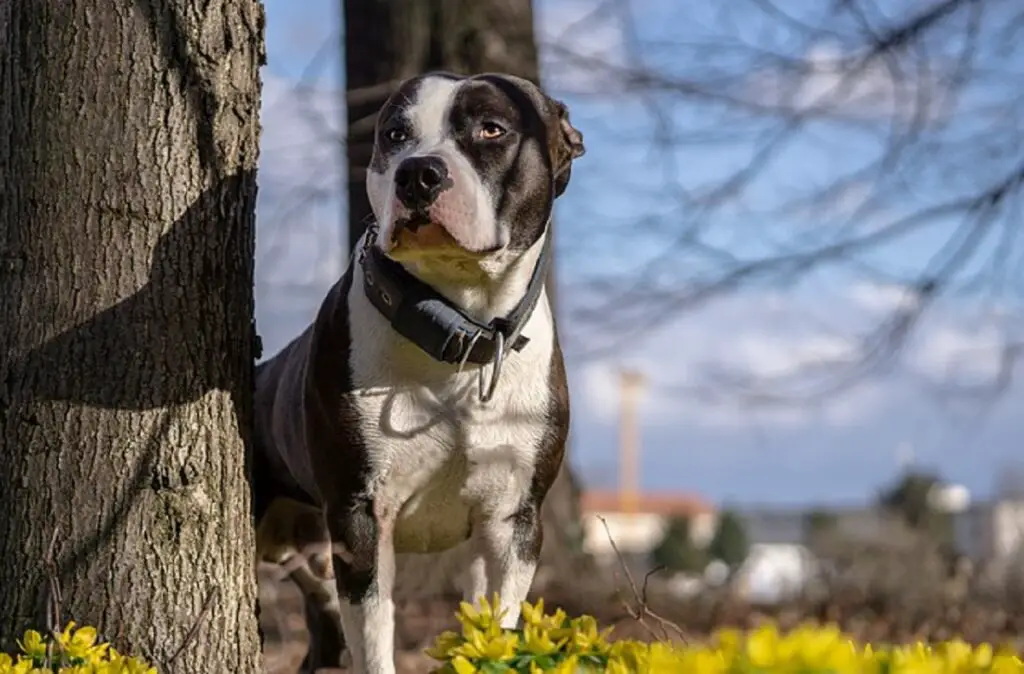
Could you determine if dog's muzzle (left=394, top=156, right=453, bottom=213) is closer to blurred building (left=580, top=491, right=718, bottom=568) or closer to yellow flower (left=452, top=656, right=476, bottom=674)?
yellow flower (left=452, top=656, right=476, bottom=674)

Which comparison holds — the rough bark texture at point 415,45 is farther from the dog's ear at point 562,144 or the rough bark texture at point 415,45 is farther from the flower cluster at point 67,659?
the flower cluster at point 67,659

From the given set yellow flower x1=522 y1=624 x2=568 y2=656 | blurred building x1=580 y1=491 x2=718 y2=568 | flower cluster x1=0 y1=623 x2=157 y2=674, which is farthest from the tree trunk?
blurred building x1=580 y1=491 x2=718 y2=568

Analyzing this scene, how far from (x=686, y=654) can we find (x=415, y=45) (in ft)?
24.0

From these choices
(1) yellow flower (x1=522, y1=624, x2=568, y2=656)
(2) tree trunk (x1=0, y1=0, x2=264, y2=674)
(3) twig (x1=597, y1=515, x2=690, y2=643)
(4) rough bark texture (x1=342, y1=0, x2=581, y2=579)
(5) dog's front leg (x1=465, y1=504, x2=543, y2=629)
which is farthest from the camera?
(4) rough bark texture (x1=342, y1=0, x2=581, y2=579)

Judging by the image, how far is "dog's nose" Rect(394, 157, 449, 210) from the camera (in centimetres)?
366

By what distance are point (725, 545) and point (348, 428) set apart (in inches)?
973

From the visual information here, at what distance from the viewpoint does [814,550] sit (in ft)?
48.4

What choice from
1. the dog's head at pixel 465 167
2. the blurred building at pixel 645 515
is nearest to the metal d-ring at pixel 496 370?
the dog's head at pixel 465 167

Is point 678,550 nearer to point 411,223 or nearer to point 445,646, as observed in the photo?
point 411,223

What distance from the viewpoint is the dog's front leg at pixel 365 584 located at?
393cm

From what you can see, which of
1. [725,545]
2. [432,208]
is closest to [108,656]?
[432,208]

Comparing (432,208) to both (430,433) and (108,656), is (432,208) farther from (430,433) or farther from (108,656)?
(108,656)

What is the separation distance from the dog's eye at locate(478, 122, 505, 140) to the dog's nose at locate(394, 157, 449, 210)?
278 millimetres

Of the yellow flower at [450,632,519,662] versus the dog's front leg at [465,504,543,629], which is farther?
the dog's front leg at [465,504,543,629]
